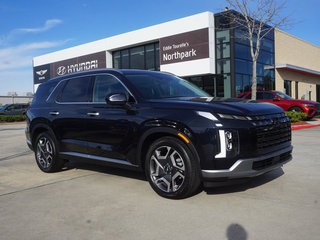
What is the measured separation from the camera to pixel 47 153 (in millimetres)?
5941

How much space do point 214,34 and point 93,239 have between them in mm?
24561

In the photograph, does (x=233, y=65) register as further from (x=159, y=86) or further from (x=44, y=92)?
(x=159, y=86)

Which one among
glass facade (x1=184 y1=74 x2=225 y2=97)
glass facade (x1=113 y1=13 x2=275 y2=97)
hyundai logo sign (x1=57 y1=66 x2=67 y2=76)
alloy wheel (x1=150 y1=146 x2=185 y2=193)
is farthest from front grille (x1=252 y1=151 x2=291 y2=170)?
hyundai logo sign (x1=57 y1=66 x2=67 y2=76)

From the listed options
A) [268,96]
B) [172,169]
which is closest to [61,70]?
[268,96]

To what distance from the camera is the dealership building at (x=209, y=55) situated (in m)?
25.4

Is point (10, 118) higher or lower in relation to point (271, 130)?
lower

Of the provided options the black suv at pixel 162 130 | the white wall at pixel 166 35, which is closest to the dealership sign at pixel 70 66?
the white wall at pixel 166 35

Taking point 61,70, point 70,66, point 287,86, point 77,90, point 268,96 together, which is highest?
point 70,66

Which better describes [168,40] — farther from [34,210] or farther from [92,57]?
[34,210]

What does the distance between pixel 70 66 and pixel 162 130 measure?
37.2m

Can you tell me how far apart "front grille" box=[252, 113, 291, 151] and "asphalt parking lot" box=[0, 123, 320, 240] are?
68 centimetres

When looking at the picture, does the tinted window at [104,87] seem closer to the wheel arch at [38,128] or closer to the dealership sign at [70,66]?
the wheel arch at [38,128]

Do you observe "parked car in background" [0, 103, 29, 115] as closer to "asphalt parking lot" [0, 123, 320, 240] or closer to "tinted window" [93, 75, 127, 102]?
Result: "asphalt parking lot" [0, 123, 320, 240]

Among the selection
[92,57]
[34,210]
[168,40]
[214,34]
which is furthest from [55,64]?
[34,210]
